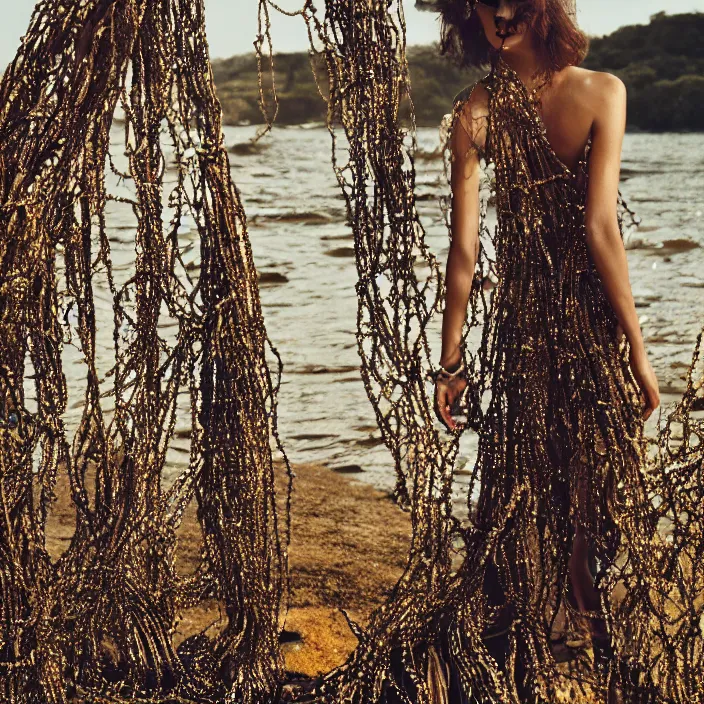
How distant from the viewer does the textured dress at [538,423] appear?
2148mm

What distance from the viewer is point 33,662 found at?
7.56ft

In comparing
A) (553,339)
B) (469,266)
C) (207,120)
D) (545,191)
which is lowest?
(553,339)

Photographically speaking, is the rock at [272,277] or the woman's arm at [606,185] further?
the rock at [272,277]

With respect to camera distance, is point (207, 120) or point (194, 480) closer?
point (207, 120)

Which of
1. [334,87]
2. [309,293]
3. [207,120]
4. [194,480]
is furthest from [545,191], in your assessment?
[309,293]

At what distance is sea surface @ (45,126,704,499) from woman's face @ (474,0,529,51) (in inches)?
87.2

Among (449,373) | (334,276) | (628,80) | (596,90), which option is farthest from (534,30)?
(628,80)

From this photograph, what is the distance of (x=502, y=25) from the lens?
2084 millimetres

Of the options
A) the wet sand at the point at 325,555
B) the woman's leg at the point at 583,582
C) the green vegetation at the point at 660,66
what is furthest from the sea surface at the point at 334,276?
the woman's leg at the point at 583,582

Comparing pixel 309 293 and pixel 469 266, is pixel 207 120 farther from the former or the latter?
pixel 309 293

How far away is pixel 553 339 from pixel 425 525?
591 millimetres

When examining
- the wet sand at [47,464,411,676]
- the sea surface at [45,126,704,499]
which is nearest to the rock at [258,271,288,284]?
the sea surface at [45,126,704,499]

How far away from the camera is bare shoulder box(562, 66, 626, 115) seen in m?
2.08

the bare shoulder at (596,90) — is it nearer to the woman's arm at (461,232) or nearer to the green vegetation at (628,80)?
the woman's arm at (461,232)
